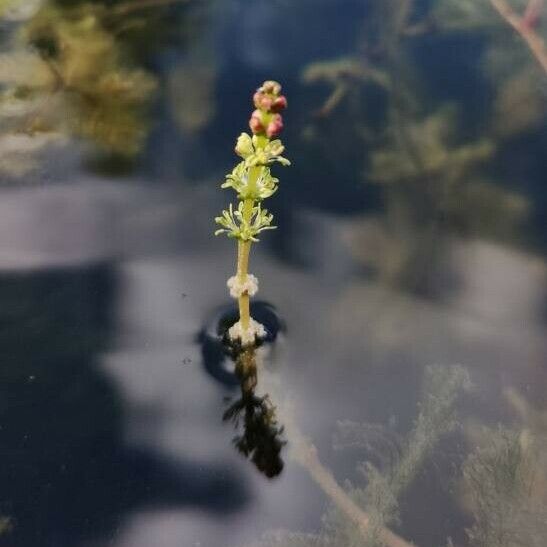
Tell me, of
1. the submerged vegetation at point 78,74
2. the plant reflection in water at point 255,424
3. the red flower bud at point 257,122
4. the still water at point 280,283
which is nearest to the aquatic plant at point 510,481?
the still water at point 280,283

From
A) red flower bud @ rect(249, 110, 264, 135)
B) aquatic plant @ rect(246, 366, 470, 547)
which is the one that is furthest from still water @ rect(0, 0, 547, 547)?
red flower bud @ rect(249, 110, 264, 135)

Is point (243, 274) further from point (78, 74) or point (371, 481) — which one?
point (78, 74)

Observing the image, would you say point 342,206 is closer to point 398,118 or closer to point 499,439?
point 398,118

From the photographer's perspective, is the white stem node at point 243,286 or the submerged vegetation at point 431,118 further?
the submerged vegetation at point 431,118

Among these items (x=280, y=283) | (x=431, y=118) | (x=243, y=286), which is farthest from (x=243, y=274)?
(x=431, y=118)

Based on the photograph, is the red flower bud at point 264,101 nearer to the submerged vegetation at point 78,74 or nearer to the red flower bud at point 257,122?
the red flower bud at point 257,122
